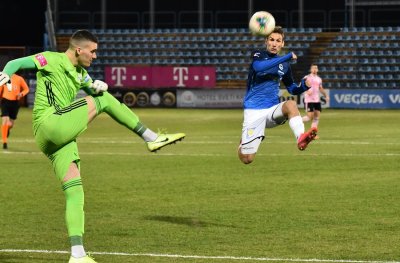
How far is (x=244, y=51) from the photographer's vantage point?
5150 centimetres

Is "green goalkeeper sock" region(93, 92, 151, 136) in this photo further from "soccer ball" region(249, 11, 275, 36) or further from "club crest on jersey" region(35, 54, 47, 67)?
"soccer ball" region(249, 11, 275, 36)

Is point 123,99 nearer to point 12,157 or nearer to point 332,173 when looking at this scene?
point 12,157

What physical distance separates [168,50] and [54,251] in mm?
41972

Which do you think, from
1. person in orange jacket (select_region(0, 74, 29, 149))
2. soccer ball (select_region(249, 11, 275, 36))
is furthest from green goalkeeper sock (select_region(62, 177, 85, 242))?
person in orange jacket (select_region(0, 74, 29, 149))

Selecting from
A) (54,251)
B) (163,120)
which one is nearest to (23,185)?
(54,251)

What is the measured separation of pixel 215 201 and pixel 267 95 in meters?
1.93

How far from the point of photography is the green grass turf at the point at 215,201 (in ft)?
36.4

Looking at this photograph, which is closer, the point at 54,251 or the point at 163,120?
the point at 54,251

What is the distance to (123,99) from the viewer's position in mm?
50375

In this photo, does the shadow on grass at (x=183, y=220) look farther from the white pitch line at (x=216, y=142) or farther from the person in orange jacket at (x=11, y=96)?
the white pitch line at (x=216, y=142)

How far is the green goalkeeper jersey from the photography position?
9556mm

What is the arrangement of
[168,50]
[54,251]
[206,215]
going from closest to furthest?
[54,251], [206,215], [168,50]

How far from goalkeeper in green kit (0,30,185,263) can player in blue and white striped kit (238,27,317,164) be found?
4.61 m

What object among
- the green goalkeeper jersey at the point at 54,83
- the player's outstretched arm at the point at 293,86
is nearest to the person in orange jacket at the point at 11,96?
the player's outstretched arm at the point at 293,86
